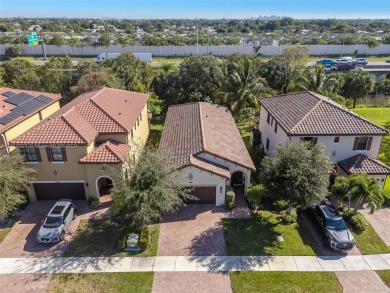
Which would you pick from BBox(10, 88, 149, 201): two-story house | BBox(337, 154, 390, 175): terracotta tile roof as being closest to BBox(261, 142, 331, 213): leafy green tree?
BBox(337, 154, 390, 175): terracotta tile roof

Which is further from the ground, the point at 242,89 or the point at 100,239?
the point at 242,89

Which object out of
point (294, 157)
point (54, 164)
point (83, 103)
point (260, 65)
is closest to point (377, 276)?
point (294, 157)

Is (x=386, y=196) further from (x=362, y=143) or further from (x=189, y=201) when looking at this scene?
(x=189, y=201)

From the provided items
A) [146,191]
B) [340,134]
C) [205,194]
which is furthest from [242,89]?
[146,191]

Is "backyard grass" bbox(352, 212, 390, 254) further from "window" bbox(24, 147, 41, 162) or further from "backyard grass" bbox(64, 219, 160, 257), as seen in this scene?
"window" bbox(24, 147, 41, 162)

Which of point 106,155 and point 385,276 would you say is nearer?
point 385,276

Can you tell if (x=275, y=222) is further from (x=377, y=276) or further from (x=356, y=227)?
(x=377, y=276)
